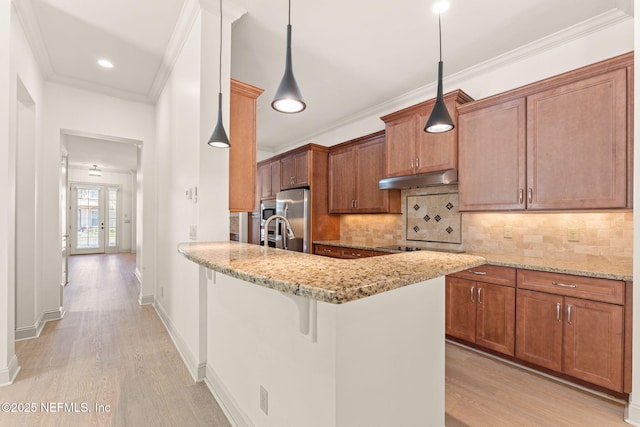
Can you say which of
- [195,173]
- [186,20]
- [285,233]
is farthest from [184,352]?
[186,20]

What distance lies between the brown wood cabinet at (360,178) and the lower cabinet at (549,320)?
1436 millimetres

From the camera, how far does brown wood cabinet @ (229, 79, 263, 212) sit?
242 centimetres

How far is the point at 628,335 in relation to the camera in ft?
6.10

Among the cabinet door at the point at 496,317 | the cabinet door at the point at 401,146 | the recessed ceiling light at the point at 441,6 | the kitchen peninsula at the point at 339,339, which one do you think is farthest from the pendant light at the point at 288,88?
the cabinet door at the point at 496,317

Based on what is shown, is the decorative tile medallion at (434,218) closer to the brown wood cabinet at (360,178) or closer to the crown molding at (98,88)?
the brown wood cabinet at (360,178)

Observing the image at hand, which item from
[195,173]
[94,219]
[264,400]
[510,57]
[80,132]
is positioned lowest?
[264,400]

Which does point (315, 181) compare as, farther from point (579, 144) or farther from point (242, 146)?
point (579, 144)

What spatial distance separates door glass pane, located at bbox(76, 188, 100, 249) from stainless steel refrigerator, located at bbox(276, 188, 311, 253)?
8.02 m

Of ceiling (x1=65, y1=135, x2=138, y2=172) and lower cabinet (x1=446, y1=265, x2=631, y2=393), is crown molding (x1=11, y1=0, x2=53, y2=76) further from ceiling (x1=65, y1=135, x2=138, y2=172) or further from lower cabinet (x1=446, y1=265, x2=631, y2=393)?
lower cabinet (x1=446, y1=265, x2=631, y2=393)

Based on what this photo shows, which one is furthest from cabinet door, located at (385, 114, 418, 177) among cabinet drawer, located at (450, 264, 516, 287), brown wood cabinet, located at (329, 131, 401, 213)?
A: cabinet drawer, located at (450, 264, 516, 287)

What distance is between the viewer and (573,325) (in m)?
2.07

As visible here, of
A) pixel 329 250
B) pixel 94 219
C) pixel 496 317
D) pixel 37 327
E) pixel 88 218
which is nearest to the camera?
pixel 496 317

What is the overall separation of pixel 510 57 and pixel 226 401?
12.8 feet

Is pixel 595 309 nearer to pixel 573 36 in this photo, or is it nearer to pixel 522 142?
pixel 522 142
